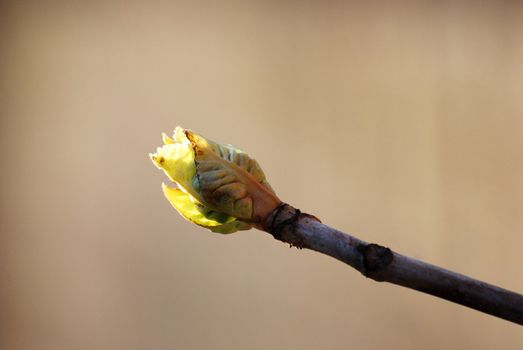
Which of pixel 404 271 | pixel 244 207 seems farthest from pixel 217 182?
pixel 404 271

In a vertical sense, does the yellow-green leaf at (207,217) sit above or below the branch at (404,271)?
above

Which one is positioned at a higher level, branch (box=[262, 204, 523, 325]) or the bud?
the bud

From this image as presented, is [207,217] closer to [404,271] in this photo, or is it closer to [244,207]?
[244,207]

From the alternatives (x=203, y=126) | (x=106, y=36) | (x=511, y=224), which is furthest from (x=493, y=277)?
(x=106, y=36)

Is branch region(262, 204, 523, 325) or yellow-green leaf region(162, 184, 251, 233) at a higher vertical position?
yellow-green leaf region(162, 184, 251, 233)

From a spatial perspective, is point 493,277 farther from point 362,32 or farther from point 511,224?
point 362,32
